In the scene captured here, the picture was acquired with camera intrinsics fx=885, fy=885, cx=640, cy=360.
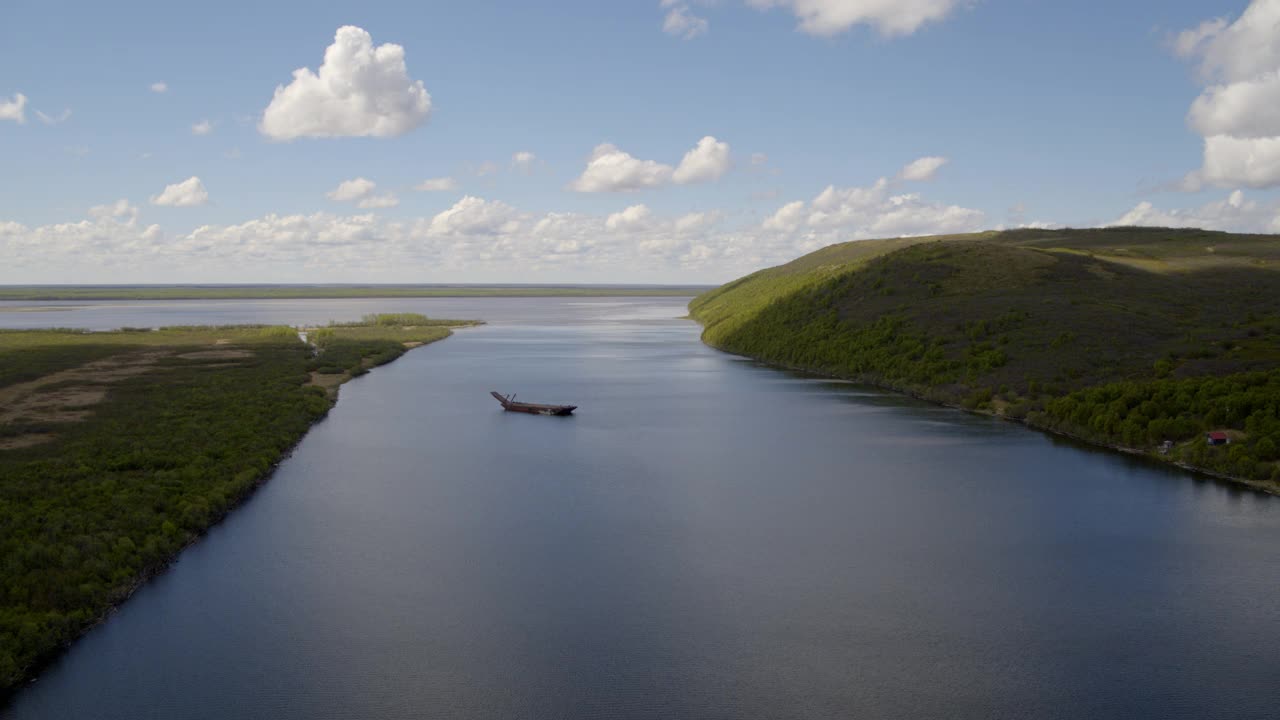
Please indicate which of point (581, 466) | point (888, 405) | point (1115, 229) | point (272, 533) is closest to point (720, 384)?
point (888, 405)

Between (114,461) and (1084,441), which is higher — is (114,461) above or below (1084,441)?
above

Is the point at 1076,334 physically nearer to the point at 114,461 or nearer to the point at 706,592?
the point at 706,592

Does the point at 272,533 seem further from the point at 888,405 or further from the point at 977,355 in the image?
the point at 977,355

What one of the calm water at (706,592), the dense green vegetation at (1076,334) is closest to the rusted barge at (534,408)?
the calm water at (706,592)

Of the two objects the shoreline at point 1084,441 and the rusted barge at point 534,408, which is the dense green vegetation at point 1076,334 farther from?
the rusted barge at point 534,408

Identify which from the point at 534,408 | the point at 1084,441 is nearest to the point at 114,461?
the point at 534,408

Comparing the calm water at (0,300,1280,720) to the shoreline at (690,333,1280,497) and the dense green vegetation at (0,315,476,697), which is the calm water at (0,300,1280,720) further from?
the shoreline at (690,333,1280,497)

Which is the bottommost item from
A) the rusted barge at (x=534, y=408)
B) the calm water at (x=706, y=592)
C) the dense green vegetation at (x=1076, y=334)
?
the calm water at (x=706, y=592)
